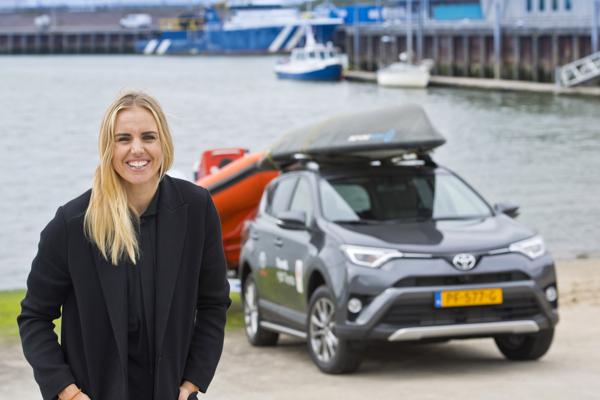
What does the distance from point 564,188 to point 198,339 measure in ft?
102

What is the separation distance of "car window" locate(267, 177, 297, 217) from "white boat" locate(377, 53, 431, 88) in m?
72.2

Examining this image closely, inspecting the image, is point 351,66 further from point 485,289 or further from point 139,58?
point 485,289

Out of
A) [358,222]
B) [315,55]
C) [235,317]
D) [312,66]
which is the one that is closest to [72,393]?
[358,222]

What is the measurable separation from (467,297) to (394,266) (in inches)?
21.2

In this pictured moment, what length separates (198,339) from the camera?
429 centimetres

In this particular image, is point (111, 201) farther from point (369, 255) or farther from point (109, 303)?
point (369, 255)

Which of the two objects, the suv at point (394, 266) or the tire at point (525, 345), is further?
the tire at point (525, 345)

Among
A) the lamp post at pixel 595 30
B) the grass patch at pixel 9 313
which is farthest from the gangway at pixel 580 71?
the grass patch at pixel 9 313

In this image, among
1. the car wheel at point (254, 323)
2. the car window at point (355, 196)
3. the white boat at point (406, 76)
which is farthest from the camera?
the white boat at point (406, 76)

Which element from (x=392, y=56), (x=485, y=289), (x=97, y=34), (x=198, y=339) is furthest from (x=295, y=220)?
(x=97, y=34)

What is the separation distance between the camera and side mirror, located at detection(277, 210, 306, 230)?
11477mm

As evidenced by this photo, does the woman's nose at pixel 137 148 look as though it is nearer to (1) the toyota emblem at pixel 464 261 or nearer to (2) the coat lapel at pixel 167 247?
(2) the coat lapel at pixel 167 247

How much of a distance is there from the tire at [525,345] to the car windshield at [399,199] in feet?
3.08

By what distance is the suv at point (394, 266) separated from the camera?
10.4 m
